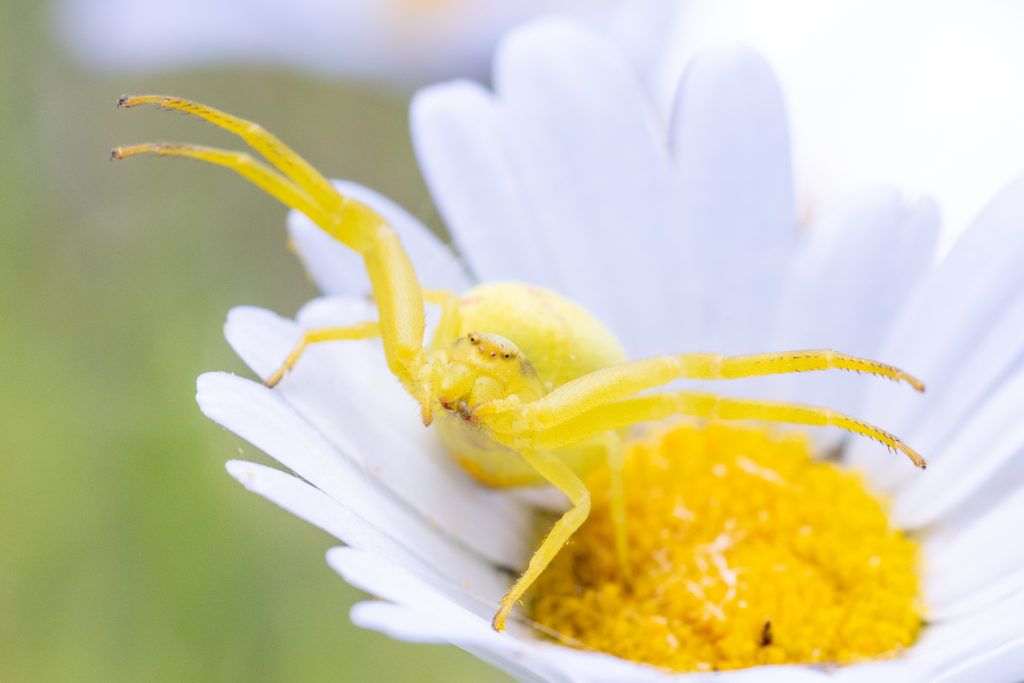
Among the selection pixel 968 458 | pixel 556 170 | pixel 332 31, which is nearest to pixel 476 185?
pixel 556 170

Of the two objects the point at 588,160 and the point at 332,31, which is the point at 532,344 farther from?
the point at 332,31

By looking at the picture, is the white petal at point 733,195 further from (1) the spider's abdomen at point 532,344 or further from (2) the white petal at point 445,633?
(2) the white petal at point 445,633

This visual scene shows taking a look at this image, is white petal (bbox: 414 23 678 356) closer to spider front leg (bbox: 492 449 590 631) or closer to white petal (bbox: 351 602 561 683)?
spider front leg (bbox: 492 449 590 631)

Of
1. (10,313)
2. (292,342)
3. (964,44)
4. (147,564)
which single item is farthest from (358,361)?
(964,44)

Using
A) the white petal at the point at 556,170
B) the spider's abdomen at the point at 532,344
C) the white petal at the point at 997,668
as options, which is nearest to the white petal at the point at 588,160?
the white petal at the point at 556,170

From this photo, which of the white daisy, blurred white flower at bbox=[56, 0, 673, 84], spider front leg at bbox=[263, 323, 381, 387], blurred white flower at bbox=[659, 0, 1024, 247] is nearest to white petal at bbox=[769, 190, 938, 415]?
the white daisy

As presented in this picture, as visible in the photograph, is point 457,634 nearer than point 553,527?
Yes

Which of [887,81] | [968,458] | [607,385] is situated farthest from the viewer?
[887,81]
